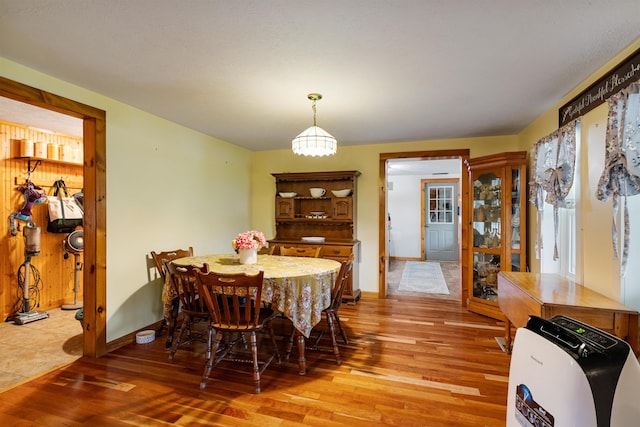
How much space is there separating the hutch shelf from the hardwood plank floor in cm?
151

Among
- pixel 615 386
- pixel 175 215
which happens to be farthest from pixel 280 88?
pixel 615 386

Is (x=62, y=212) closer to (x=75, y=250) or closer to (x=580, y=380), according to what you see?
(x=75, y=250)

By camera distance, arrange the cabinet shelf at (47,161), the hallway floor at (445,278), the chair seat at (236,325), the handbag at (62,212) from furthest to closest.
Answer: the hallway floor at (445,278) < the handbag at (62,212) < the cabinet shelf at (47,161) < the chair seat at (236,325)

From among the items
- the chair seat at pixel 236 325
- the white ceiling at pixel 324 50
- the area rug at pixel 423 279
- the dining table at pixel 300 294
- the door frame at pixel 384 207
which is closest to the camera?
the white ceiling at pixel 324 50

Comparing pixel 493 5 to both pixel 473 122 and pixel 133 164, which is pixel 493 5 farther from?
pixel 133 164

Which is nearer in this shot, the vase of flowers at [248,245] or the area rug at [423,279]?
the vase of flowers at [248,245]

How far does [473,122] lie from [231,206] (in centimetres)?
335

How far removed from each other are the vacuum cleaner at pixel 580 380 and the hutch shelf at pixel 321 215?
311 cm

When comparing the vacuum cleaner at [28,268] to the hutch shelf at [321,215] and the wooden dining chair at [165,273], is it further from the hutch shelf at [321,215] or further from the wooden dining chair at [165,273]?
the hutch shelf at [321,215]

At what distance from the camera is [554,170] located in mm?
2752

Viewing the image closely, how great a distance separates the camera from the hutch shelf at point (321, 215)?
441 cm

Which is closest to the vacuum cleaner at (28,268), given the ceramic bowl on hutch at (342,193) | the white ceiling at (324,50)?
the white ceiling at (324,50)

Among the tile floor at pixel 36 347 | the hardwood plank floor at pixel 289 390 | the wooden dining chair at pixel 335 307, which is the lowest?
the hardwood plank floor at pixel 289 390

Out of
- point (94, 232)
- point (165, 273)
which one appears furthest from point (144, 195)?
point (165, 273)
